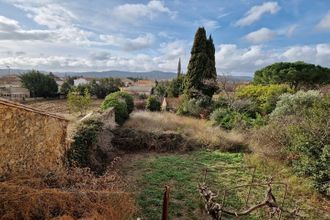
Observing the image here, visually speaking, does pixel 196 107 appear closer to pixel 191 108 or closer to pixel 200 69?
pixel 191 108

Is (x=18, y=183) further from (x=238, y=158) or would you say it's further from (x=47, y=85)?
(x=47, y=85)

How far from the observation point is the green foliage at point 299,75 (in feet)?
77.0

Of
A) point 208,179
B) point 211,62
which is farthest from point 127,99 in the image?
point 208,179

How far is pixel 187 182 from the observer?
7930 millimetres

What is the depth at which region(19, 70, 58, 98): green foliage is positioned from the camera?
3597 cm

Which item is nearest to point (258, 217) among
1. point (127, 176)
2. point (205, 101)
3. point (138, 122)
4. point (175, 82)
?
point (127, 176)

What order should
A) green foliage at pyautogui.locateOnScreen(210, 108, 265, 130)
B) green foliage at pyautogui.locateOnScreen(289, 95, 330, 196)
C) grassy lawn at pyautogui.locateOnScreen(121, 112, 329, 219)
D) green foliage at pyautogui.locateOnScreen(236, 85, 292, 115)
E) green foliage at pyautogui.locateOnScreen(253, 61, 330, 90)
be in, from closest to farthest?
grassy lawn at pyautogui.locateOnScreen(121, 112, 329, 219) < green foliage at pyautogui.locateOnScreen(289, 95, 330, 196) < green foliage at pyautogui.locateOnScreen(210, 108, 265, 130) < green foliage at pyautogui.locateOnScreen(236, 85, 292, 115) < green foliage at pyautogui.locateOnScreen(253, 61, 330, 90)

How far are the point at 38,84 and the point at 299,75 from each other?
3191cm

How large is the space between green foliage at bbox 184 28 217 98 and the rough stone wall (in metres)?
15.7

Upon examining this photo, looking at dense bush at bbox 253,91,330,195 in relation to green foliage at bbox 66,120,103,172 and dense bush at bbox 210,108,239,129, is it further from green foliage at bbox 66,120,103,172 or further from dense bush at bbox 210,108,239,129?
green foliage at bbox 66,120,103,172

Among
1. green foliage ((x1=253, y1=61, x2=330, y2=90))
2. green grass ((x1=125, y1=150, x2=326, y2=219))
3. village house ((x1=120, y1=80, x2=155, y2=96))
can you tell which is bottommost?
green grass ((x1=125, y1=150, x2=326, y2=219))

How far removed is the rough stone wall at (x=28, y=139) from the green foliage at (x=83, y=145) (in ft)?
1.95

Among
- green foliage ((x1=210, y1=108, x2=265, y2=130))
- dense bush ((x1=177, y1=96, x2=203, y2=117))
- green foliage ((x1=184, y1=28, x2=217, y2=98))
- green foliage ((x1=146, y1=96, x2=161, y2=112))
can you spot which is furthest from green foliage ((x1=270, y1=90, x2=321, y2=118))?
green foliage ((x1=146, y1=96, x2=161, y2=112))

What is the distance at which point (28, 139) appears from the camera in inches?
212
